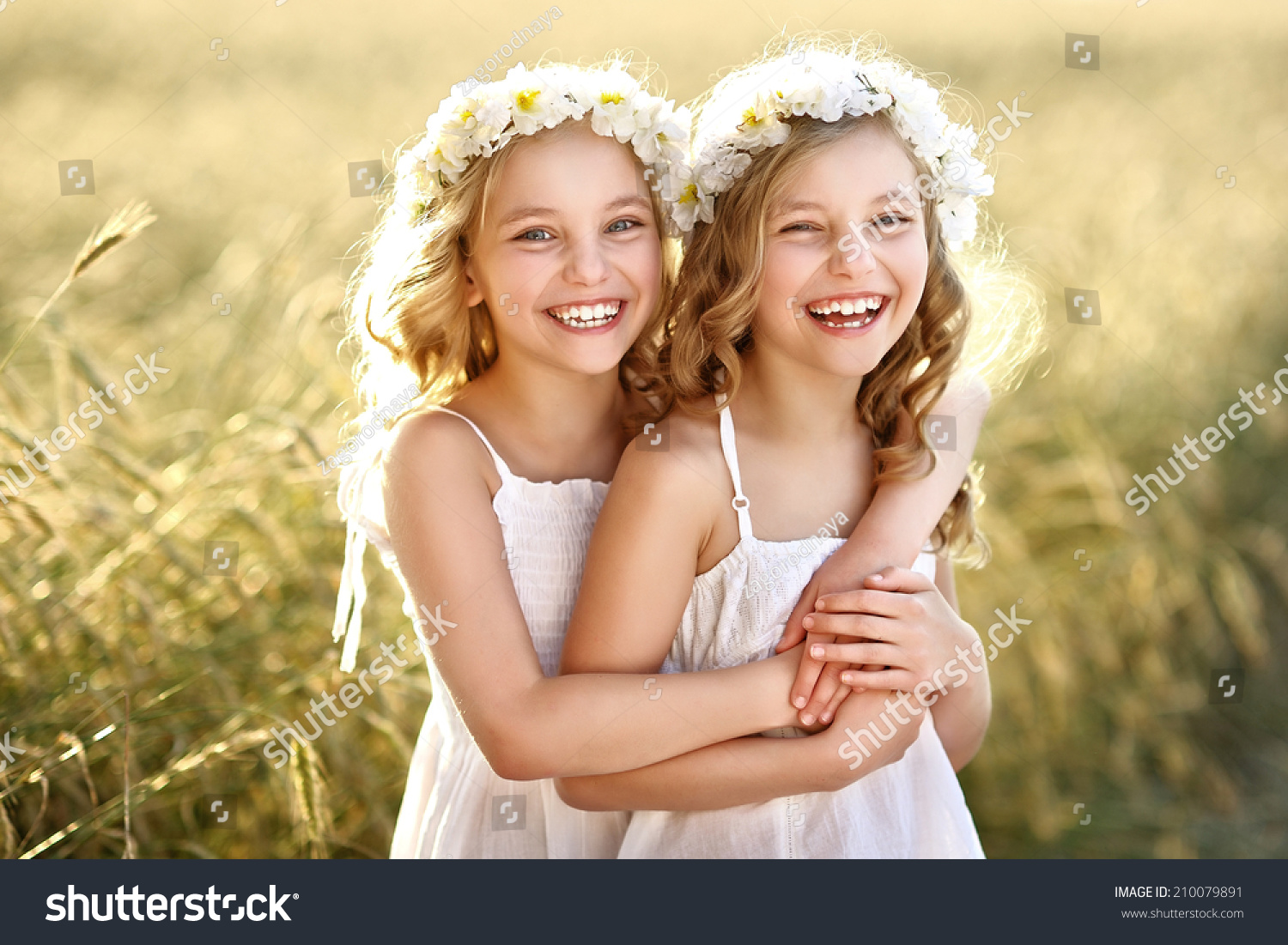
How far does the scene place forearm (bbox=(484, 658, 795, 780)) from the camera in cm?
150

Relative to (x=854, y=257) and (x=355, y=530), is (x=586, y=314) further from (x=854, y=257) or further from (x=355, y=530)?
(x=355, y=530)

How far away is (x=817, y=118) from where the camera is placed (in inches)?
66.4

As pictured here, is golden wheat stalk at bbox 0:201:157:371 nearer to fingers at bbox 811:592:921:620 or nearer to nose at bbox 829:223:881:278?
nose at bbox 829:223:881:278

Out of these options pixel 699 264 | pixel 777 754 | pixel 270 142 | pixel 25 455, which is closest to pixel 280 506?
pixel 25 455

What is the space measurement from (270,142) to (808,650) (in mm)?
3556

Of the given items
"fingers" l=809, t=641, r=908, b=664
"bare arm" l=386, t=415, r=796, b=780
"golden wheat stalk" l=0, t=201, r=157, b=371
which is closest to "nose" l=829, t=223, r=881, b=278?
"bare arm" l=386, t=415, r=796, b=780

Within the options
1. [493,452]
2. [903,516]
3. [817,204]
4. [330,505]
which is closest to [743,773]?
[903,516]

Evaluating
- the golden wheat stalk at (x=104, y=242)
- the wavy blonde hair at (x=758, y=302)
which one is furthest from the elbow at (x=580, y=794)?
the golden wheat stalk at (x=104, y=242)

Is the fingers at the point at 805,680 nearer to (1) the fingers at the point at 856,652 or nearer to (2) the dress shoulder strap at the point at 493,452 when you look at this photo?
(1) the fingers at the point at 856,652

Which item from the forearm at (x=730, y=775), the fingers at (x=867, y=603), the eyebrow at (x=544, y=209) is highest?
the eyebrow at (x=544, y=209)

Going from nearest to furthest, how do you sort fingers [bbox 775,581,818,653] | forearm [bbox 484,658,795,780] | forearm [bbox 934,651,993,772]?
forearm [bbox 484,658,795,780]
fingers [bbox 775,581,818,653]
forearm [bbox 934,651,993,772]

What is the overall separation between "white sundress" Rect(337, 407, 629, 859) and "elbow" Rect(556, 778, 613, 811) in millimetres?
154

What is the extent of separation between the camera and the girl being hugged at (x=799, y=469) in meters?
1.56

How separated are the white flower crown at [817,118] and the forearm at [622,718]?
0.76 meters
